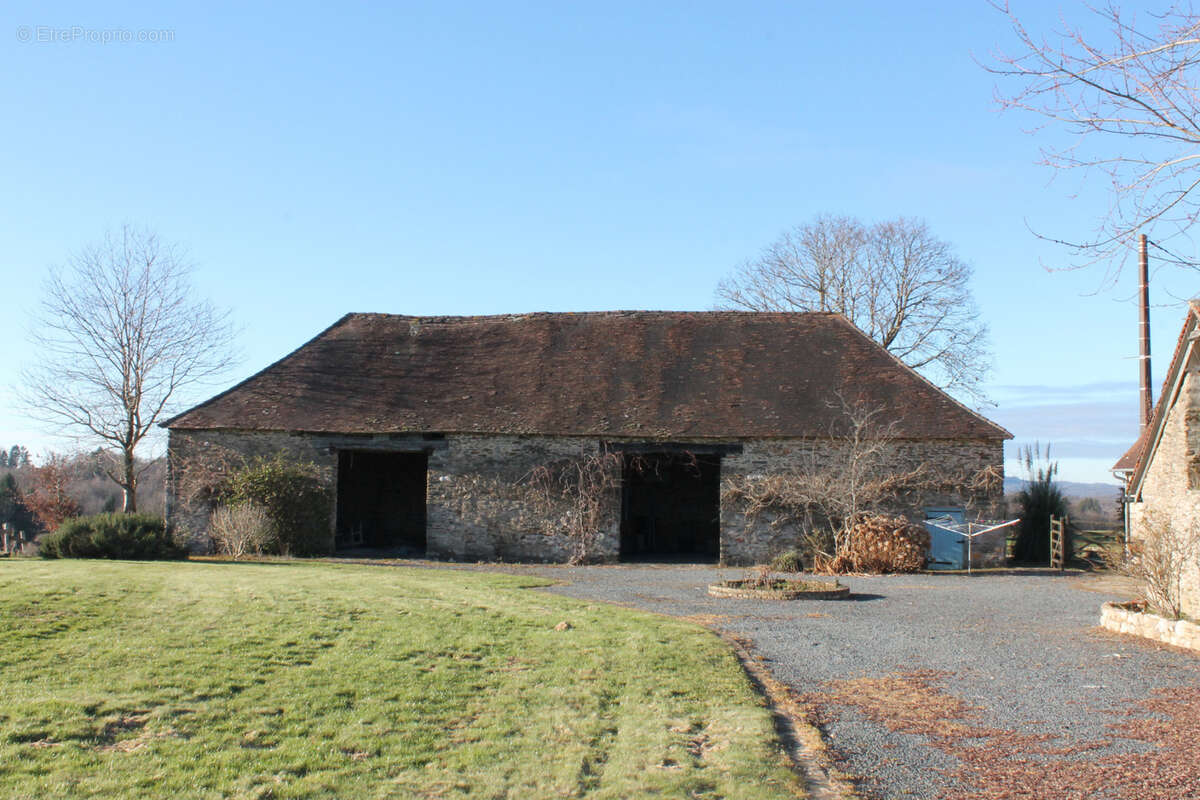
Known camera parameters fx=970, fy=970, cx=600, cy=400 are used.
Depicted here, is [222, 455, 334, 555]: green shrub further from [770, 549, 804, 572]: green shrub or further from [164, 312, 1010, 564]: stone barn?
[770, 549, 804, 572]: green shrub

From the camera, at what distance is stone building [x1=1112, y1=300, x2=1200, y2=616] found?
1027cm

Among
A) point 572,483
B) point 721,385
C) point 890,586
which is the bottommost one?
point 890,586

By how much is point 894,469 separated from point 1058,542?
4245mm

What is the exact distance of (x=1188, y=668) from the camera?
882cm

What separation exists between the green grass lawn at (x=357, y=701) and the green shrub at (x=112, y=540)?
6042mm

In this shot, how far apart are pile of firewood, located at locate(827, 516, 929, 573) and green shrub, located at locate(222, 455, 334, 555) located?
11.0 meters

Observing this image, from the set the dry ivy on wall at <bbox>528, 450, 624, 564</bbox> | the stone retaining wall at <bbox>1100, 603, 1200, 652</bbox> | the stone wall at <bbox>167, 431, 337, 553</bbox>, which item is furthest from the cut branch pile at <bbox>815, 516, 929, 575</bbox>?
the stone wall at <bbox>167, 431, 337, 553</bbox>

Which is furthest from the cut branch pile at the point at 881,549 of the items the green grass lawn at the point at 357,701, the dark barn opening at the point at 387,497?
the dark barn opening at the point at 387,497

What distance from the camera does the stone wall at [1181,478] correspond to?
10227 mm

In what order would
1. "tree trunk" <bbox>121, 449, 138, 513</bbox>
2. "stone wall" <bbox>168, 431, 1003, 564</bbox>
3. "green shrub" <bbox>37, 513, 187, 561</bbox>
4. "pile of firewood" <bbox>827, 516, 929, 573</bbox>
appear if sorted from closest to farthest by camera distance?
"green shrub" <bbox>37, 513, 187, 561</bbox>
"pile of firewood" <bbox>827, 516, 929, 573</bbox>
"stone wall" <bbox>168, 431, 1003, 564</bbox>
"tree trunk" <bbox>121, 449, 138, 513</bbox>

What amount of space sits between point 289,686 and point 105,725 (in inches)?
55.9

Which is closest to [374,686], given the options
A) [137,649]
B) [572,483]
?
[137,649]

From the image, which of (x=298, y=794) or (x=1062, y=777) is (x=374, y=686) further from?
(x=1062, y=777)

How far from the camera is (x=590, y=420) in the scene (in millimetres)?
21516
